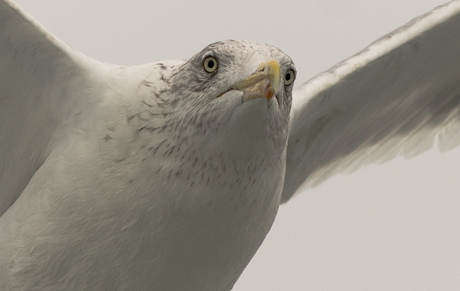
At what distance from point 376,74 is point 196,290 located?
1.49m

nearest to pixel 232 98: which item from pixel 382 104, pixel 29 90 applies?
pixel 29 90

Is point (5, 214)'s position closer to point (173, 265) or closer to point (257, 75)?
point (173, 265)

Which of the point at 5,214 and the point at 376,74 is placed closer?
the point at 5,214

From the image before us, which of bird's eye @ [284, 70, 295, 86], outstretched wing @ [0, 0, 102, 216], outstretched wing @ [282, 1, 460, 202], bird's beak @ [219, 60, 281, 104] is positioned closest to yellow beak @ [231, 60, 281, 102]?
bird's beak @ [219, 60, 281, 104]

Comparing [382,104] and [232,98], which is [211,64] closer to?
[232,98]

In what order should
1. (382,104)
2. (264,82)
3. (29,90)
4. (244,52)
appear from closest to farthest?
1. (264,82)
2. (244,52)
3. (29,90)
4. (382,104)

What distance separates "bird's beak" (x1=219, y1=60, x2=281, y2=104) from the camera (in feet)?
9.46

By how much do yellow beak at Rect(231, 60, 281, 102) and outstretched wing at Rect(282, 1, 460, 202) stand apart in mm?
1070

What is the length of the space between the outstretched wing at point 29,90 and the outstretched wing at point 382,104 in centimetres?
112

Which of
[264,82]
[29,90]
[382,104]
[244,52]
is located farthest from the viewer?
[382,104]

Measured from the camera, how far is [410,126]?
15.9 feet

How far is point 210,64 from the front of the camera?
3102 mm

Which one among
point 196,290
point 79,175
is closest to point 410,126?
point 196,290

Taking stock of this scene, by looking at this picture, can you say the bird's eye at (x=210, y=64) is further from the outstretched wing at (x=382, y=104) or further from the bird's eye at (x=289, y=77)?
the outstretched wing at (x=382, y=104)
